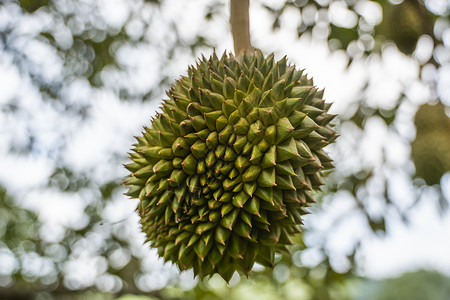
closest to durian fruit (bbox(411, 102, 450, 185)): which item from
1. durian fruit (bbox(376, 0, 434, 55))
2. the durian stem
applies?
durian fruit (bbox(376, 0, 434, 55))

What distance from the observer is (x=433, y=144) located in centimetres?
330

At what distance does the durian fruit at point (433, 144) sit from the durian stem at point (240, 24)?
2.29 m

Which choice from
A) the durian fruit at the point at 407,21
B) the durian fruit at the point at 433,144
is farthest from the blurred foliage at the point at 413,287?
the durian fruit at the point at 407,21

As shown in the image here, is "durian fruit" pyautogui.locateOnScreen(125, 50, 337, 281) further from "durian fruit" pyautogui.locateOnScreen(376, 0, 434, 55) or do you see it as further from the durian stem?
"durian fruit" pyautogui.locateOnScreen(376, 0, 434, 55)

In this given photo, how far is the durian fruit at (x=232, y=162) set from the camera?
1.52m

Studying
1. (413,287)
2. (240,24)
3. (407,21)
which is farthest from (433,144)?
(413,287)

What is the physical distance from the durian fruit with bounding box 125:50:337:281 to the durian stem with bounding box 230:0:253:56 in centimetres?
5

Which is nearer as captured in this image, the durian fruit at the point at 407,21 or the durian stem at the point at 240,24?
the durian stem at the point at 240,24

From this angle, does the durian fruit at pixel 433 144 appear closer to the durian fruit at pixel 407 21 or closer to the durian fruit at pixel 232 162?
the durian fruit at pixel 407 21

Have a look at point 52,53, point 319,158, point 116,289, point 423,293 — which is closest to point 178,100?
point 319,158

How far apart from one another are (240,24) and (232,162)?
557mm

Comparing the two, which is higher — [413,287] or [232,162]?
[413,287]

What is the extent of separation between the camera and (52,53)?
3715 millimetres

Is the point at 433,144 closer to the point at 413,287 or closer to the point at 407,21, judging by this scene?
the point at 407,21
